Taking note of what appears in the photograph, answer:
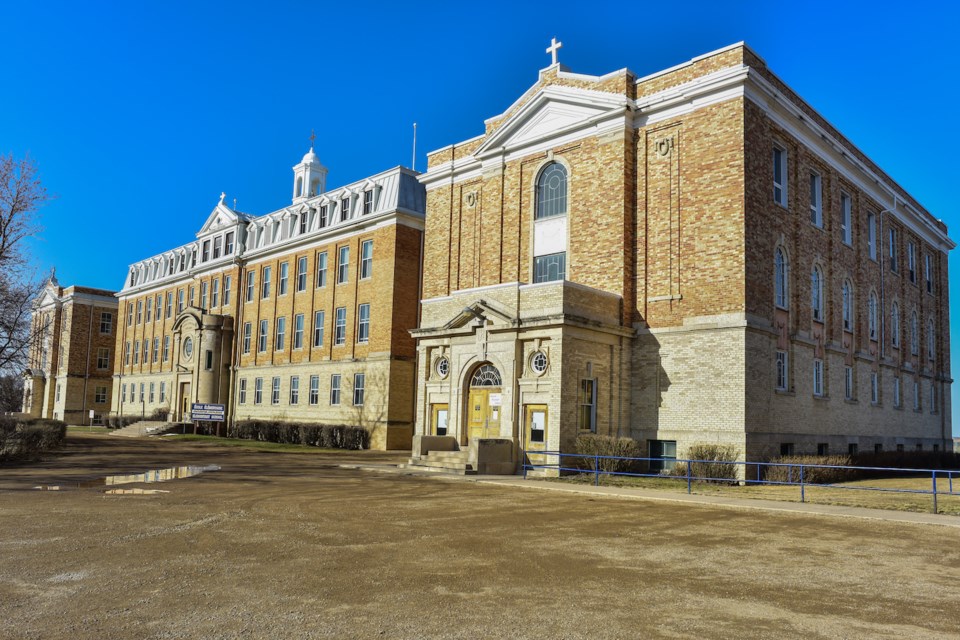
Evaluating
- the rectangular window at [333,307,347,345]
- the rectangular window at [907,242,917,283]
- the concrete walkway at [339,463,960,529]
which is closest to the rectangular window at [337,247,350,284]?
the rectangular window at [333,307,347,345]

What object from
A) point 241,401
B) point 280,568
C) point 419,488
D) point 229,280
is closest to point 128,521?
point 280,568

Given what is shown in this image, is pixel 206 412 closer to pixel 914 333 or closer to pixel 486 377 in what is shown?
pixel 486 377

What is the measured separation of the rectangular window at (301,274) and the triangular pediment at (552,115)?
57.1 ft

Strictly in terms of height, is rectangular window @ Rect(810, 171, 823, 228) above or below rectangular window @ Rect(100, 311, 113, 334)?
above

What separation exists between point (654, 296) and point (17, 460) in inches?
846

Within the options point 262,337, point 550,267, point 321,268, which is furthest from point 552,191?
point 262,337

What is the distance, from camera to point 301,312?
4550 cm

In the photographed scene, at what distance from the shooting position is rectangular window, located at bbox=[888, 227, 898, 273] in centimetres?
3734

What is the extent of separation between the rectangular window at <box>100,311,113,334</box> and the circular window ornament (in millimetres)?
61207

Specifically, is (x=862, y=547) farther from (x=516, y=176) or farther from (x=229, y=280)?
(x=229, y=280)

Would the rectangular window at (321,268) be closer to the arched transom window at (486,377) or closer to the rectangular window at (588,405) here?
the arched transom window at (486,377)

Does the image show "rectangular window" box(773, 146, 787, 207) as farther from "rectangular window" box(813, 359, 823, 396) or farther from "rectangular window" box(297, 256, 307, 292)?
"rectangular window" box(297, 256, 307, 292)

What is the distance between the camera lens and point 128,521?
1243cm

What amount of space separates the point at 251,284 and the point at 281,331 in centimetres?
503
